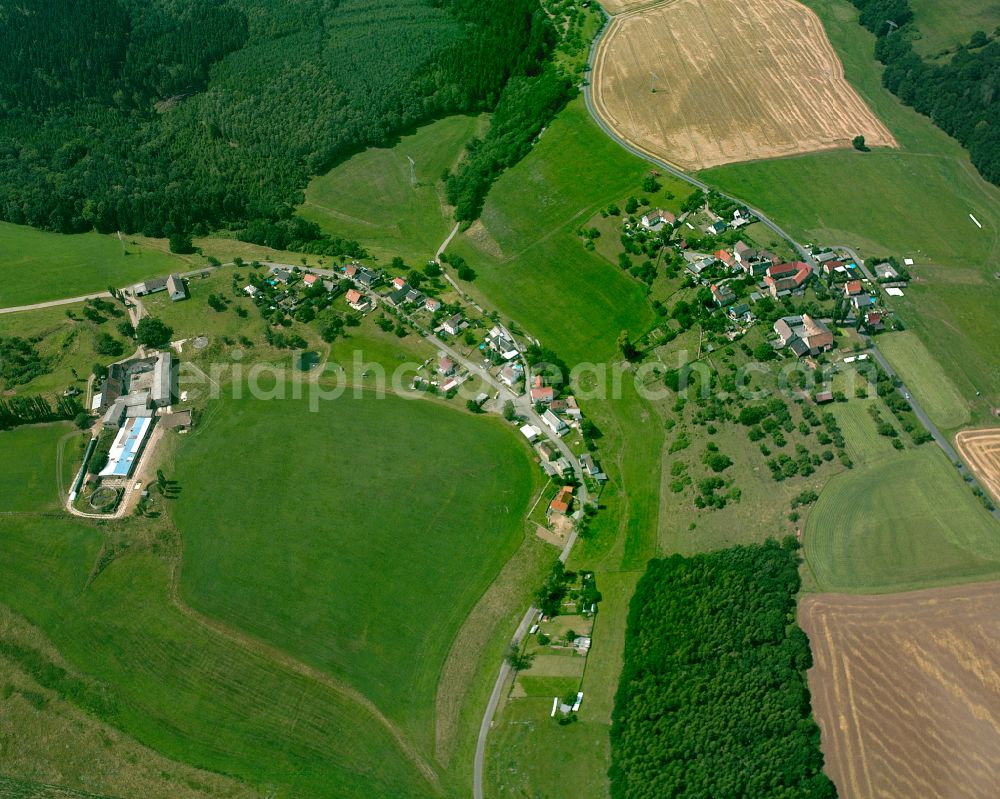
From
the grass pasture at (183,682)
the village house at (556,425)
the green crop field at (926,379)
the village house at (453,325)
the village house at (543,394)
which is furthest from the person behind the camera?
the village house at (453,325)

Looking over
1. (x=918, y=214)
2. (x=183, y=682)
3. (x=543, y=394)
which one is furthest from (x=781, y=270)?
(x=183, y=682)

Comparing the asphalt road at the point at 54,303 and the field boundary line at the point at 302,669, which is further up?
the asphalt road at the point at 54,303

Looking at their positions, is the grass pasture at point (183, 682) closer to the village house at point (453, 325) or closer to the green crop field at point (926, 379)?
the village house at point (453, 325)

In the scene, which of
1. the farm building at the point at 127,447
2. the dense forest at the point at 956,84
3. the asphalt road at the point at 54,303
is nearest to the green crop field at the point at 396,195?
the asphalt road at the point at 54,303

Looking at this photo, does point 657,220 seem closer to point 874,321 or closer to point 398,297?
point 874,321

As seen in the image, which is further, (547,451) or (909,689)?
(547,451)

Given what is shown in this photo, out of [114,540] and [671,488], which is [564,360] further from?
[114,540]
